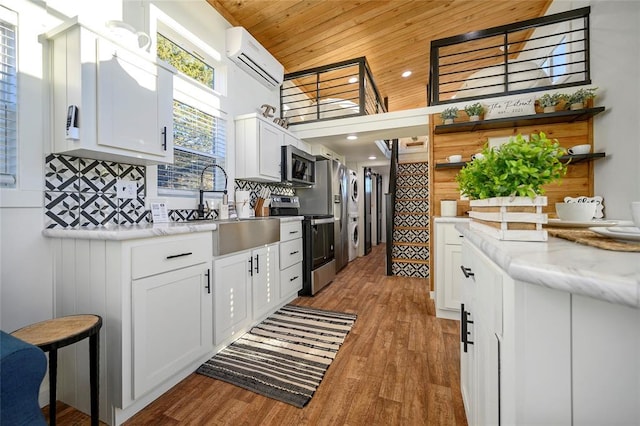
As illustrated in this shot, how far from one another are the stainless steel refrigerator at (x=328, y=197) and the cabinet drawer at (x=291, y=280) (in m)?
1.10

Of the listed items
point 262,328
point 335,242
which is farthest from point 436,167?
point 262,328

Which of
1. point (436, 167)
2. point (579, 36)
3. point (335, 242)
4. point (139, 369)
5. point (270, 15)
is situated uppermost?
point (270, 15)

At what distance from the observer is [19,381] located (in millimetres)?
613

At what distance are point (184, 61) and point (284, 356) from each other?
275cm

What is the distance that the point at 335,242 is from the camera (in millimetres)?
4043

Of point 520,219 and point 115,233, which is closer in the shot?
point 520,219

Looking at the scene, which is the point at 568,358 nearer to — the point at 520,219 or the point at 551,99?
the point at 520,219

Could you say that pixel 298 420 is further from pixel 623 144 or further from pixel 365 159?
pixel 365 159

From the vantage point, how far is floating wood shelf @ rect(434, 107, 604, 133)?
239 centimetres

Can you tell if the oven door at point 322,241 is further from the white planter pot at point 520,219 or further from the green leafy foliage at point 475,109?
the white planter pot at point 520,219

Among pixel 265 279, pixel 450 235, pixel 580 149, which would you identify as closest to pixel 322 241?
pixel 265 279

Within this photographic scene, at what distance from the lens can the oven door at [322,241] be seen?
10.8ft

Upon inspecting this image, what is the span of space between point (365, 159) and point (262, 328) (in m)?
4.48

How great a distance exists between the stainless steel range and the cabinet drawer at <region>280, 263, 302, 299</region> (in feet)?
0.40
